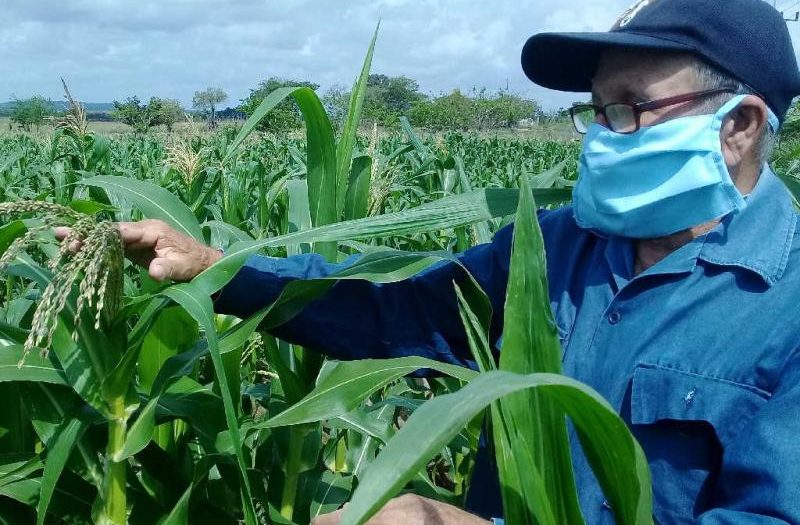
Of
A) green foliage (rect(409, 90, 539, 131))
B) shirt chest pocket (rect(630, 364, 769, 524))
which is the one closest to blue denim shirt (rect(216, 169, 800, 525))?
shirt chest pocket (rect(630, 364, 769, 524))

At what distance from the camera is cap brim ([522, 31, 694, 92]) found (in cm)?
147

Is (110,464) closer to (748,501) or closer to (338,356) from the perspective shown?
(338,356)

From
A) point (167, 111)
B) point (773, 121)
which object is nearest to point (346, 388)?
Result: point (773, 121)

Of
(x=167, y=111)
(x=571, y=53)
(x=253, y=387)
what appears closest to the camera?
(x=571, y=53)

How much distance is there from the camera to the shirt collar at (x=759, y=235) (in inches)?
54.2

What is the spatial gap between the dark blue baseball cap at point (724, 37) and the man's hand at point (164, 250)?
0.86 metres

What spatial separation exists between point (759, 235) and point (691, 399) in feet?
1.16

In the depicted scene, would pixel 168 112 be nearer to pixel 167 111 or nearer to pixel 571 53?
pixel 167 111

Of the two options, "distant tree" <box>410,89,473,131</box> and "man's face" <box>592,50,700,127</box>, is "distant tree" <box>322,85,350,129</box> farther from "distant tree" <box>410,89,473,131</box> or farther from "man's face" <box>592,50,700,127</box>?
"distant tree" <box>410,89,473,131</box>

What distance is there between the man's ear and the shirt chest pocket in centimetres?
49

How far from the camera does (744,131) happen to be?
5.07ft

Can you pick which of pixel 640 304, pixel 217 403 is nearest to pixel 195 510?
pixel 217 403

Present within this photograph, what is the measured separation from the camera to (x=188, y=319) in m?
1.58

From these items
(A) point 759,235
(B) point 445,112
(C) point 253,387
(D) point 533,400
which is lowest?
(C) point 253,387
